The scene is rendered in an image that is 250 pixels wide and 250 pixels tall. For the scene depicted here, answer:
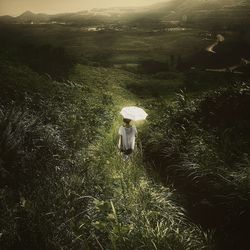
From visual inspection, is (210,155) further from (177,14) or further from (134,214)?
(177,14)

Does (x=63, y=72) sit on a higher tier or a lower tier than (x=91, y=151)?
higher

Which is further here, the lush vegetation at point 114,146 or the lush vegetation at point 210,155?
the lush vegetation at point 210,155

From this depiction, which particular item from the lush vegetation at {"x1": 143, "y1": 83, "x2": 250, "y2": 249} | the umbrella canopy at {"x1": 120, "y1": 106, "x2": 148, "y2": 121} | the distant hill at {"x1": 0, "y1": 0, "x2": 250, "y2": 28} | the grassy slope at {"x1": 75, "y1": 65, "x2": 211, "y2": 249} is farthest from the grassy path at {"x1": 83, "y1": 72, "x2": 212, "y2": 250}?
the distant hill at {"x1": 0, "y1": 0, "x2": 250, "y2": 28}

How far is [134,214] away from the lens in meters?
3.69

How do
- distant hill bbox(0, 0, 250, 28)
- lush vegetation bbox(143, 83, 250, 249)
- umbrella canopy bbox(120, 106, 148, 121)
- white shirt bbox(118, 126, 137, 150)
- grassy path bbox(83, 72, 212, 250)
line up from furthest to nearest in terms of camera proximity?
distant hill bbox(0, 0, 250, 28), umbrella canopy bbox(120, 106, 148, 121), white shirt bbox(118, 126, 137, 150), lush vegetation bbox(143, 83, 250, 249), grassy path bbox(83, 72, 212, 250)

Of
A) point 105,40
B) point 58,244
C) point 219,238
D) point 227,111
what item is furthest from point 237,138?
point 105,40

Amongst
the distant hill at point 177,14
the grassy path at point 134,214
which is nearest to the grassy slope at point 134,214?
the grassy path at point 134,214

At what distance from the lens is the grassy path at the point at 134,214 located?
3271 mm

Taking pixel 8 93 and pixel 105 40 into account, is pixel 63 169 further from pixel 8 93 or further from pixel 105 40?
pixel 105 40

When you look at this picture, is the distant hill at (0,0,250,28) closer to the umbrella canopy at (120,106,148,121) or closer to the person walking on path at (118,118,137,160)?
the umbrella canopy at (120,106,148,121)

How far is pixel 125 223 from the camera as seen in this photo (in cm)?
366

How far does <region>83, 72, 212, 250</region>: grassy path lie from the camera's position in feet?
10.7

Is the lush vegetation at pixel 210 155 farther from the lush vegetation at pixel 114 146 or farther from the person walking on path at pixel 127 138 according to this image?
the person walking on path at pixel 127 138

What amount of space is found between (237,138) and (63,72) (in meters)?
4.66
